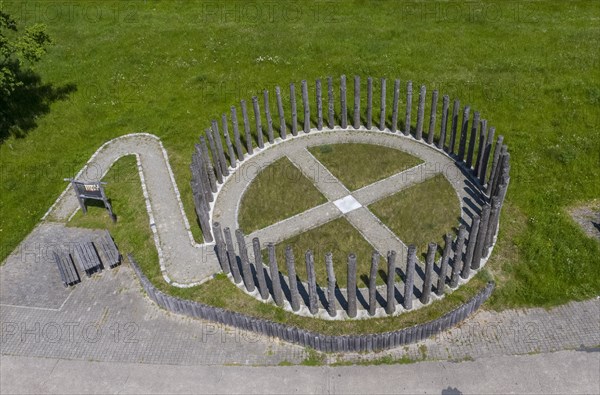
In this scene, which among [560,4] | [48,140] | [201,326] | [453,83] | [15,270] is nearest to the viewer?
[201,326]

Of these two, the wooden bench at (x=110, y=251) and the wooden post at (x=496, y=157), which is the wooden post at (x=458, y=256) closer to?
the wooden post at (x=496, y=157)

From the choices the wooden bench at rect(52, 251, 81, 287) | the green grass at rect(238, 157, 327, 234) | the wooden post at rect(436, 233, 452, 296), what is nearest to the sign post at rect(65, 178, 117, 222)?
the wooden bench at rect(52, 251, 81, 287)

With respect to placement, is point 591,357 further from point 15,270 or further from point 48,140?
point 48,140

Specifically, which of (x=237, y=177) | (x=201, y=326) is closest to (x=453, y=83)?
(x=237, y=177)

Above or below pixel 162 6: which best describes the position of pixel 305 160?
below

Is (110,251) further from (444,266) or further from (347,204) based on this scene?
(444,266)

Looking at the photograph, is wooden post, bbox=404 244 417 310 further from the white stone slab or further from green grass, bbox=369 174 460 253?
the white stone slab

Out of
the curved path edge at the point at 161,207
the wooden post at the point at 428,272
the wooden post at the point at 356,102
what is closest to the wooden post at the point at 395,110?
the wooden post at the point at 356,102
